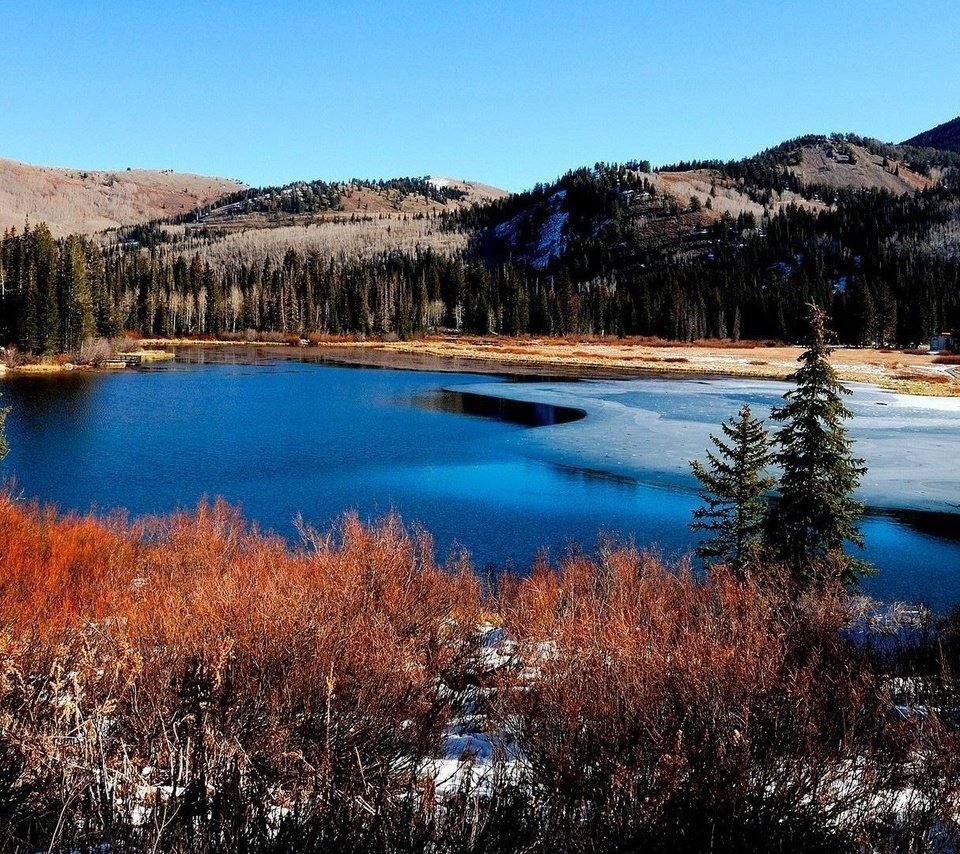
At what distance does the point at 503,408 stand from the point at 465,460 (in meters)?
16.3

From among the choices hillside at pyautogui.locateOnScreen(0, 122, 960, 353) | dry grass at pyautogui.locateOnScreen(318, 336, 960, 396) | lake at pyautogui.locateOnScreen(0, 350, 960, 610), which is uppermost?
hillside at pyautogui.locateOnScreen(0, 122, 960, 353)

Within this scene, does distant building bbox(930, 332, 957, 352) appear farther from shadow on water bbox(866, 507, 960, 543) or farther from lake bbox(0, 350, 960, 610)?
shadow on water bbox(866, 507, 960, 543)

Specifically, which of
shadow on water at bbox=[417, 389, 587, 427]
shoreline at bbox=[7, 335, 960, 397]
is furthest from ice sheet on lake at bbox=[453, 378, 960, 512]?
shoreline at bbox=[7, 335, 960, 397]

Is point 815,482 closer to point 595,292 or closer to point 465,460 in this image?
point 465,460

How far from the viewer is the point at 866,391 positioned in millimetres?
50625

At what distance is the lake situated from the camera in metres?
19.7

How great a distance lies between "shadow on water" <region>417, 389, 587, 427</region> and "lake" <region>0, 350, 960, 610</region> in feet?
0.63

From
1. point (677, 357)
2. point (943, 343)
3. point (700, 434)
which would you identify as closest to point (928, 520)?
point (700, 434)

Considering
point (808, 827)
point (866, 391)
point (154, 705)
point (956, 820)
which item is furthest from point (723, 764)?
point (866, 391)

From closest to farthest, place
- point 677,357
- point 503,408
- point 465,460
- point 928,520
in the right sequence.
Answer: point 928,520 → point 465,460 → point 503,408 → point 677,357

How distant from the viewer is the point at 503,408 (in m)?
45.2

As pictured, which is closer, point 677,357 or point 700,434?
point 700,434

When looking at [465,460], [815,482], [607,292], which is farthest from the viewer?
[607,292]

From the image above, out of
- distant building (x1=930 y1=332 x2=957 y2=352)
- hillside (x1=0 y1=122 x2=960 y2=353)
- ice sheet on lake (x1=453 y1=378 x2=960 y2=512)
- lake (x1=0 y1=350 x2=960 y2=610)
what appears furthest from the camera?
hillside (x1=0 y1=122 x2=960 y2=353)
